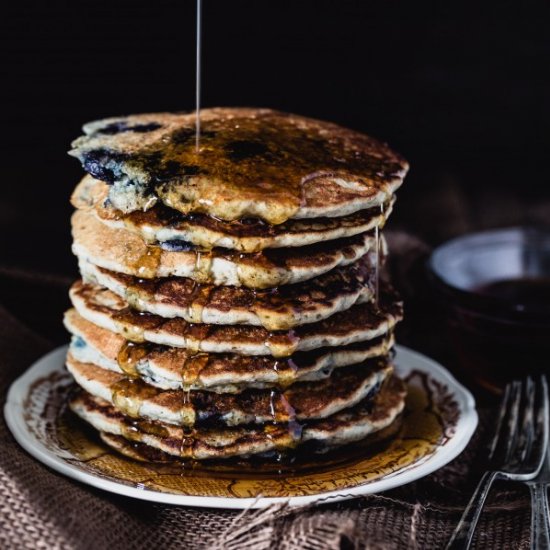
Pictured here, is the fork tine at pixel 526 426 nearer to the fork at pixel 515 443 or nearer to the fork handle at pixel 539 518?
the fork at pixel 515 443

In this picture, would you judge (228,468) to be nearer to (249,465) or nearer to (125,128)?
(249,465)

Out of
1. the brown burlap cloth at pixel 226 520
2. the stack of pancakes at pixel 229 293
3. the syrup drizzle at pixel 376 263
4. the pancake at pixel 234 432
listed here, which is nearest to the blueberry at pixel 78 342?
the stack of pancakes at pixel 229 293

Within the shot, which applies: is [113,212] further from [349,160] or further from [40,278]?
[40,278]

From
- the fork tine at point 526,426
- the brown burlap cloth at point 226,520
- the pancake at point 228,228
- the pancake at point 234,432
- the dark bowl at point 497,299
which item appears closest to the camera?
the brown burlap cloth at point 226,520

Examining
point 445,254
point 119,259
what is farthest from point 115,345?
point 445,254

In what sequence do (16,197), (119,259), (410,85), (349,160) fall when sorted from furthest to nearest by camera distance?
(410,85)
(16,197)
(349,160)
(119,259)

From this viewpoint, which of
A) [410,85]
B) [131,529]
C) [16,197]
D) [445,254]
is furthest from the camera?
[410,85]

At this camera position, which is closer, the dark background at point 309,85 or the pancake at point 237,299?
the pancake at point 237,299

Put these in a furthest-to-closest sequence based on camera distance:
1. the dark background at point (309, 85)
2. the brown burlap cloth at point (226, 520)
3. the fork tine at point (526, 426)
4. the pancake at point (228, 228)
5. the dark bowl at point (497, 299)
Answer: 1. the dark background at point (309, 85)
2. the dark bowl at point (497, 299)
3. the fork tine at point (526, 426)
4. the pancake at point (228, 228)
5. the brown burlap cloth at point (226, 520)
